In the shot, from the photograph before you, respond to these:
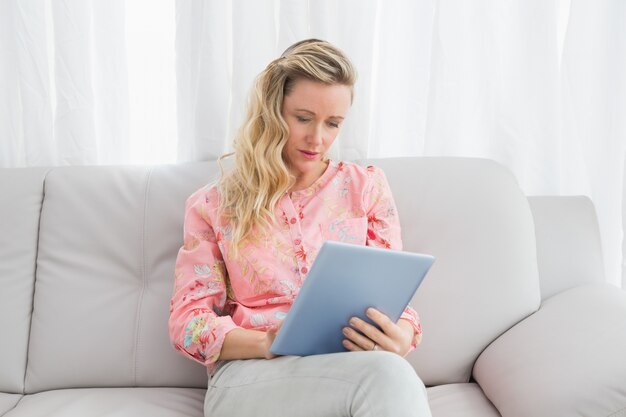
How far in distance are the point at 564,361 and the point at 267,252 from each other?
2.00 ft

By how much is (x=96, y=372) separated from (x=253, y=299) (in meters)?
0.42

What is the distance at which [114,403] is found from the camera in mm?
1422

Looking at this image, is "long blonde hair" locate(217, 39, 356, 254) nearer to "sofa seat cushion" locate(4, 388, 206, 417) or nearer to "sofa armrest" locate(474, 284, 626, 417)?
"sofa seat cushion" locate(4, 388, 206, 417)

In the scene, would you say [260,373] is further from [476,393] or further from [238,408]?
[476,393]

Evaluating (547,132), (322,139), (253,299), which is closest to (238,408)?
(253,299)

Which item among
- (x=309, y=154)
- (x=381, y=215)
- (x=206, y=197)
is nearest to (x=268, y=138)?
(x=309, y=154)

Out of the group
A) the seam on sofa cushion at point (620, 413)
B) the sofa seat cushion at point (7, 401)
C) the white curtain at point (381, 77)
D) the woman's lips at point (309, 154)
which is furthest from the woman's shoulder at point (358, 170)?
the sofa seat cushion at point (7, 401)

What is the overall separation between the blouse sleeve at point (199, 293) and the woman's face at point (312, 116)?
0.24m

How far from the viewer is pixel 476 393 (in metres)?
1.43

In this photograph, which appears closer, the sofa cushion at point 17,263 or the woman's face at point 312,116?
the woman's face at point 312,116

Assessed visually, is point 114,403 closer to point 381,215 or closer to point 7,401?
point 7,401

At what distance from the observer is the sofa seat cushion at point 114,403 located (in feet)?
4.51

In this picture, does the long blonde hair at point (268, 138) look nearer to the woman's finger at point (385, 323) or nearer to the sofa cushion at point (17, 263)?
the woman's finger at point (385, 323)

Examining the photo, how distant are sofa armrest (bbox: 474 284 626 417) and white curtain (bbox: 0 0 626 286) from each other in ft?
1.57
